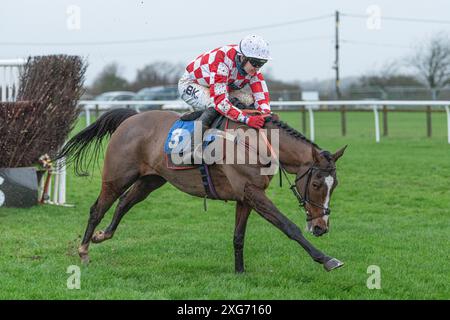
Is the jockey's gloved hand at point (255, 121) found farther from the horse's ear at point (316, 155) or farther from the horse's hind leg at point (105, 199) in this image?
the horse's hind leg at point (105, 199)

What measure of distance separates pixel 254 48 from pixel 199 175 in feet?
4.00

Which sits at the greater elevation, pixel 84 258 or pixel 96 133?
pixel 96 133

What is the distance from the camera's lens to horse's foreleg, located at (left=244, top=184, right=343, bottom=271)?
527 cm

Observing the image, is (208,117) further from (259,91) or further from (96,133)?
(96,133)

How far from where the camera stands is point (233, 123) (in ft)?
19.5

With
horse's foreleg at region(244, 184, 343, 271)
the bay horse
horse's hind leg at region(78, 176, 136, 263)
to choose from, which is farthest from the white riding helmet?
horse's hind leg at region(78, 176, 136, 263)

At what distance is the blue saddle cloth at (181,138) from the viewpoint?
6.02 m

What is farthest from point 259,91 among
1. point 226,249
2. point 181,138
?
point 226,249

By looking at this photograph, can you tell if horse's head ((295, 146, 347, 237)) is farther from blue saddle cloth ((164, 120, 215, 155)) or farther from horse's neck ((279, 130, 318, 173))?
blue saddle cloth ((164, 120, 215, 155))

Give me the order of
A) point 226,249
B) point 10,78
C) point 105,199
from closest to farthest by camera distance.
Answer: point 105,199
point 226,249
point 10,78

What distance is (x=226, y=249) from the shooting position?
691 centimetres
